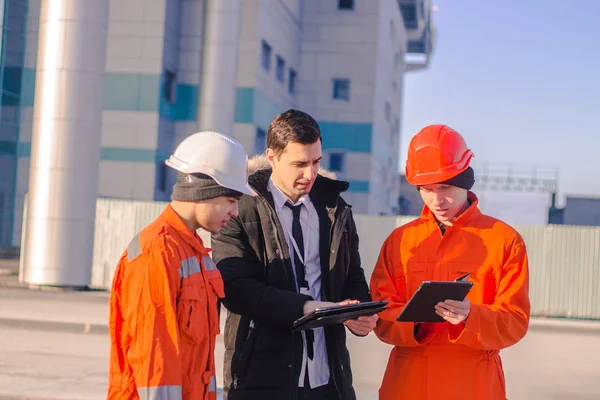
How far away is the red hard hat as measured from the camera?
372cm

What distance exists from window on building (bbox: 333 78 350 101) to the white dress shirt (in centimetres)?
3858

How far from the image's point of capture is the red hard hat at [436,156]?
3719 millimetres

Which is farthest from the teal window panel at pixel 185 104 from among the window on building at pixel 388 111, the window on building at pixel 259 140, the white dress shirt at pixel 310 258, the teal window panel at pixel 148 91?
the white dress shirt at pixel 310 258

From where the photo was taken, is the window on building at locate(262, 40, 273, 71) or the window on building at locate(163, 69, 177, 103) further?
the window on building at locate(262, 40, 273, 71)

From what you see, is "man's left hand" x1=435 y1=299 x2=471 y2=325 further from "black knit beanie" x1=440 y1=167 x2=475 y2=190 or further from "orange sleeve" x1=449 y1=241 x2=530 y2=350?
"black knit beanie" x1=440 y1=167 x2=475 y2=190

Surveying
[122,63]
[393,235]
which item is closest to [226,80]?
[122,63]

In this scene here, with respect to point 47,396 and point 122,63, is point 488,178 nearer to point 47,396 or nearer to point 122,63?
point 122,63

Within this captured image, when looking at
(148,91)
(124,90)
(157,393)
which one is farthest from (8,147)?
(157,393)

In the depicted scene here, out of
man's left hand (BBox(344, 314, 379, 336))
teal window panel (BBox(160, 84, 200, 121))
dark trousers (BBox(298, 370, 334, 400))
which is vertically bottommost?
dark trousers (BBox(298, 370, 334, 400))

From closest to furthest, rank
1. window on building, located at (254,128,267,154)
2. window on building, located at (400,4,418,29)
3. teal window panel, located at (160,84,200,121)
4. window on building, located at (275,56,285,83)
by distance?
teal window panel, located at (160,84,200,121)
window on building, located at (254,128,267,154)
window on building, located at (275,56,285,83)
window on building, located at (400,4,418,29)

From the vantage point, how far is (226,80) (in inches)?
1161

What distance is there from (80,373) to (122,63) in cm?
2219

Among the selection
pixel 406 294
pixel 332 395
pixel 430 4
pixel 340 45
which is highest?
pixel 430 4

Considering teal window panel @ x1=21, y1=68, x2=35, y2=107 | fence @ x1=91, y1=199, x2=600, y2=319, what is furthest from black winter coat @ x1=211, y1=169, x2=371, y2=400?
teal window panel @ x1=21, y1=68, x2=35, y2=107
